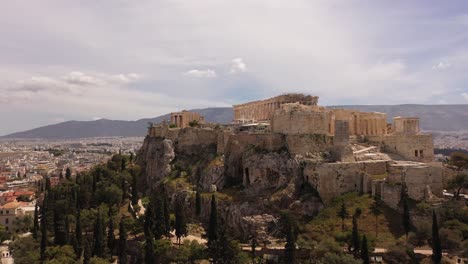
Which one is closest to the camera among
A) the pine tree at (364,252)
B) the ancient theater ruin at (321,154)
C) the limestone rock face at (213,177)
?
the pine tree at (364,252)

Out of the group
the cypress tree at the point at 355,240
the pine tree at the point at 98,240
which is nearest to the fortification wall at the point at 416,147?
the cypress tree at the point at 355,240

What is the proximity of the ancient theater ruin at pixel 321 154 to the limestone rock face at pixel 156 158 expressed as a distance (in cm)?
37

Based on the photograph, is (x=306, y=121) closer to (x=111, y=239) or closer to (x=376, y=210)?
(x=376, y=210)

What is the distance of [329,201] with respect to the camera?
178 feet

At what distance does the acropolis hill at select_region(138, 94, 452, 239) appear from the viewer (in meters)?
52.9

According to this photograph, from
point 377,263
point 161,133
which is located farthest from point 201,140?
point 377,263

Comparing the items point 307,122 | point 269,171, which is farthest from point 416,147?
point 269,171

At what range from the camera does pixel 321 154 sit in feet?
193

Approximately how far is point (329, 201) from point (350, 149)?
25.2 ft

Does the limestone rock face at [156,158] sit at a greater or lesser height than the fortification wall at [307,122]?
lesser

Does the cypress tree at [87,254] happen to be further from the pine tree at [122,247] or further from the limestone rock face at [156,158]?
the limestone rock face at [156,158]

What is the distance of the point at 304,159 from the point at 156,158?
2950 cm

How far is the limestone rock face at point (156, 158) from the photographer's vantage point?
2899 inches

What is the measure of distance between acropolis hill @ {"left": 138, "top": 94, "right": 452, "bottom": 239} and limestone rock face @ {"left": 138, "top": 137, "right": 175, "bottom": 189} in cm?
25
